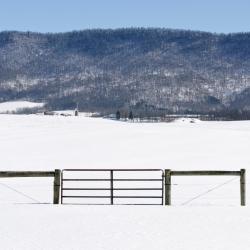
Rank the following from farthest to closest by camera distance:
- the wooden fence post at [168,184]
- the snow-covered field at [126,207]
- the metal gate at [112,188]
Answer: the metal gate at [112,188] → the wooden fence post at [168,184] → the snow-covered field at [126,207]

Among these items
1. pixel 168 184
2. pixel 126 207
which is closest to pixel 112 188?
pixel 126 207

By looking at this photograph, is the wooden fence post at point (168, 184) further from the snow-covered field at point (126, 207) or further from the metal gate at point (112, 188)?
the snow-covered field at point (126, 207)

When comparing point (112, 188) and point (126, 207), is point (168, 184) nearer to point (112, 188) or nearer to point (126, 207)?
point (126, 207)

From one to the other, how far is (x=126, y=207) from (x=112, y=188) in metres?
1.10

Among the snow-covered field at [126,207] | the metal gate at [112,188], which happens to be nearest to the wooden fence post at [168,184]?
the metal gate at [112,188]

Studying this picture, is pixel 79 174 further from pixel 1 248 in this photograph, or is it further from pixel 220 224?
pixel 1 248

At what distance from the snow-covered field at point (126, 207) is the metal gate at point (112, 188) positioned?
847mm

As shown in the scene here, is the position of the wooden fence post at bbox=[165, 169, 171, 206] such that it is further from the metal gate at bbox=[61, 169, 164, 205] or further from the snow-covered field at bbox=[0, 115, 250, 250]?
the snow-covered field at bbox=[0, 115, 250, 250]

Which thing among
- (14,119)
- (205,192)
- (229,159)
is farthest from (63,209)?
(14,119)

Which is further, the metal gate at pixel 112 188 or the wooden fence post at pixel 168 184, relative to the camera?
the metal gate at pixel 112 188

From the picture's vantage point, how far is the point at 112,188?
18719 mm

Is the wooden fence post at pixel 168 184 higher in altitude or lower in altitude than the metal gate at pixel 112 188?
higher

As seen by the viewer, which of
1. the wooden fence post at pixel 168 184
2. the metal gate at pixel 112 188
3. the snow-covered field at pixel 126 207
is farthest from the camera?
the metal gate at pixel 112 188

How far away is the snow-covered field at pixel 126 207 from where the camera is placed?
511 inches
